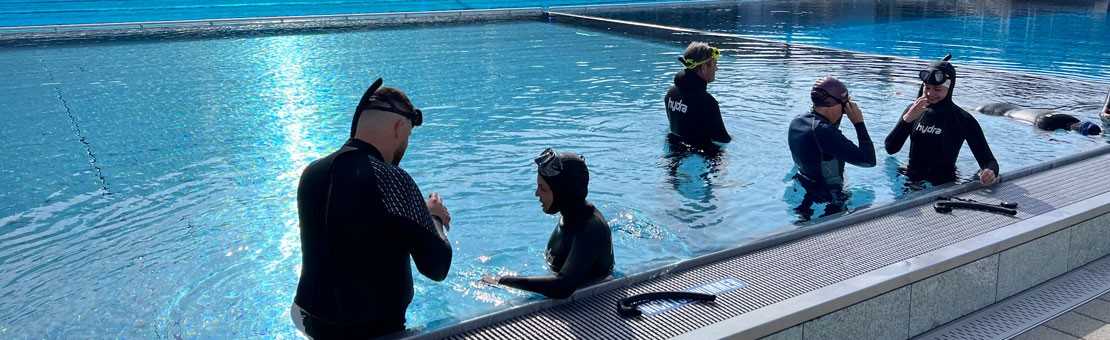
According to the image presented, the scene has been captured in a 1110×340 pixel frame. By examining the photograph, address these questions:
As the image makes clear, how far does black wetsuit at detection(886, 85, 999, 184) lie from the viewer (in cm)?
615

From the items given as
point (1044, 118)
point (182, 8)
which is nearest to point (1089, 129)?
point (1044, 118)

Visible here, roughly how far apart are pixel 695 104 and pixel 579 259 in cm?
383

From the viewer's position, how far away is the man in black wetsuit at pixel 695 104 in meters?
7.39

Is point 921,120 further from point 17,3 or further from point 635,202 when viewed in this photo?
point 17,3

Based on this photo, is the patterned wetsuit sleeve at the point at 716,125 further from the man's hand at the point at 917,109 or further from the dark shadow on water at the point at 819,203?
the man's hand at the point at 917,109

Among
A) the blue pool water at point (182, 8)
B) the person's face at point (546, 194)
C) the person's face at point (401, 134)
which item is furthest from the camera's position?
the blue pool water at point (182, 8)

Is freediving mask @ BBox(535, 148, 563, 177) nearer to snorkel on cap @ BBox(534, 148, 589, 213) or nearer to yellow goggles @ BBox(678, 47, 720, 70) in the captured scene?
snorkel on cap @ BBox(534, 148, 589, 213)

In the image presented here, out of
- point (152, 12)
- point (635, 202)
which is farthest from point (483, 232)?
point (152, 12)

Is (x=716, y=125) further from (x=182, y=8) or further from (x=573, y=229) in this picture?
(x=182, y=8)

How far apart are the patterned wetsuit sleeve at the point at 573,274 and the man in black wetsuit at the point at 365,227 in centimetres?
79

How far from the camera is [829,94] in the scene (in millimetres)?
5984

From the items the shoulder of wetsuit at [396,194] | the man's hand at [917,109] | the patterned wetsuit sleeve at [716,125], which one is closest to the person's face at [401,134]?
the shoulder of wetsuit at [396,194]

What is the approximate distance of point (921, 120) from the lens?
6.46 meters

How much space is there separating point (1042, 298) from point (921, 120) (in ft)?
6.97
